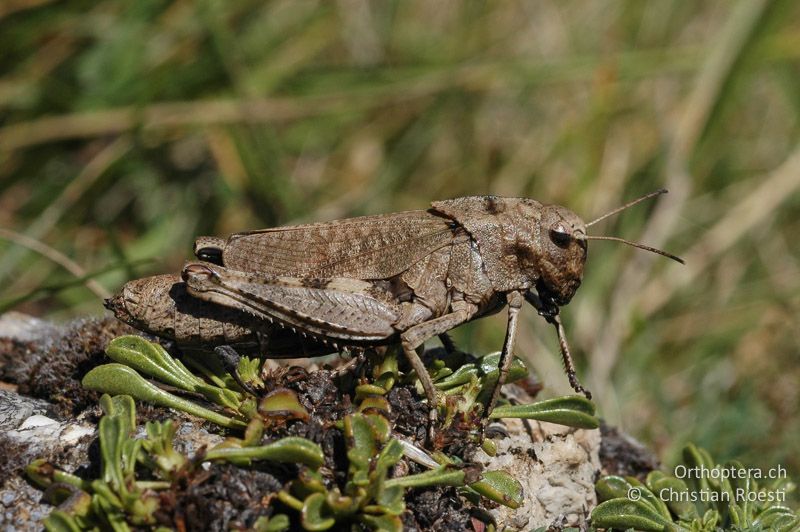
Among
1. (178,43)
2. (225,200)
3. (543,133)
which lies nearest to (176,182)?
(225,200)

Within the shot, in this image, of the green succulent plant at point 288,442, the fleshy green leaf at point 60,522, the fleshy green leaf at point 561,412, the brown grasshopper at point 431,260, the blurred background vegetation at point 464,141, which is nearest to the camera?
the fleshy green leaf at point 60,522

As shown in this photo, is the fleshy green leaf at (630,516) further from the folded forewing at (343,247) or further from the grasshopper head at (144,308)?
the grasshopper head at (144,308)

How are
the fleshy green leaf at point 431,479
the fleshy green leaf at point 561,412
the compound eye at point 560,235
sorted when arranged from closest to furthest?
the fleshy green leaf at point 431,479 < the fleshy green leaf at point 561,412 < the compound eye at point 560,235

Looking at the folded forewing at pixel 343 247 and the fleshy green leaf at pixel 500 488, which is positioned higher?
the folded forewing at pixel 343 247

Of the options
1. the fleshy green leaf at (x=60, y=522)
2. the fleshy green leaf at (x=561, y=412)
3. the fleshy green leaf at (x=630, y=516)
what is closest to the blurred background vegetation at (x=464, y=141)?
the fleshy green leaf at (x=561, y=412)

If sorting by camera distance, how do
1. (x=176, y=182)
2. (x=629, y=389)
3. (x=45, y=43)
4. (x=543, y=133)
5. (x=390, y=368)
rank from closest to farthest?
1. (x=390, y=368)
2. (x=629, y=389)
3. (x=45, y=43)
4. (x=176, y=182)
5. (x=543, y=133)

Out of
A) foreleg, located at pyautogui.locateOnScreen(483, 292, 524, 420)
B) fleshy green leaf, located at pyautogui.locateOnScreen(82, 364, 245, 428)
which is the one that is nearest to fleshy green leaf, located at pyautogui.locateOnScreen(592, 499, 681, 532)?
foreleg, located at pyautogui.locateOnScreen(483, 292, 524, 420)

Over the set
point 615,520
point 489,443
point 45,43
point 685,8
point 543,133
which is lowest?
point 615,520

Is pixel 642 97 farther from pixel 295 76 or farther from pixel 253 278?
pixel 253 278

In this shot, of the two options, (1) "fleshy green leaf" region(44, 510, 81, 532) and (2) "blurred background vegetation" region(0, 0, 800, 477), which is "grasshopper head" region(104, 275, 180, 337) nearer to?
(1) "fleshy green leaf" region(44, 510, 81, 532)
